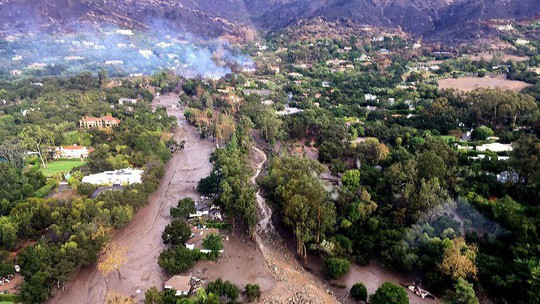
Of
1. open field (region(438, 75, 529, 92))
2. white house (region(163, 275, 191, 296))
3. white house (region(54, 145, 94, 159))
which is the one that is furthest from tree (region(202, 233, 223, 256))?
open field (region(438, 75, 529, 92))

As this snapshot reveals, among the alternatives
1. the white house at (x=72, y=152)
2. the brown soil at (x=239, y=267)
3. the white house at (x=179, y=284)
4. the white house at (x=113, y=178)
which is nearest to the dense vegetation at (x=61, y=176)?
the white house at (x=113, y=178)

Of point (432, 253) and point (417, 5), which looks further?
point (417, 5)

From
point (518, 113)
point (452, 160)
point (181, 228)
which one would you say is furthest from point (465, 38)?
point (181, 228)

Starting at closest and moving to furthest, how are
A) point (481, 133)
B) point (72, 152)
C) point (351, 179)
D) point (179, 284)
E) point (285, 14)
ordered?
point (179, 284) → point (351, 179) → point (481, 133) → point (72, 152) → point (285, 14)

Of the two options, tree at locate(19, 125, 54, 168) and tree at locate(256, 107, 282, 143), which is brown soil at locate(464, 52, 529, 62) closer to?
tree at locate(256, 107, 282, 143)

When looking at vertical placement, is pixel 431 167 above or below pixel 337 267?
above

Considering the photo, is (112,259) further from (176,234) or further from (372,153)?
(372,153)

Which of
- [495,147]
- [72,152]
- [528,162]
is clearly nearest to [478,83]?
[495,147]

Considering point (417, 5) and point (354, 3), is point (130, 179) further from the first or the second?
point (417, 5)
